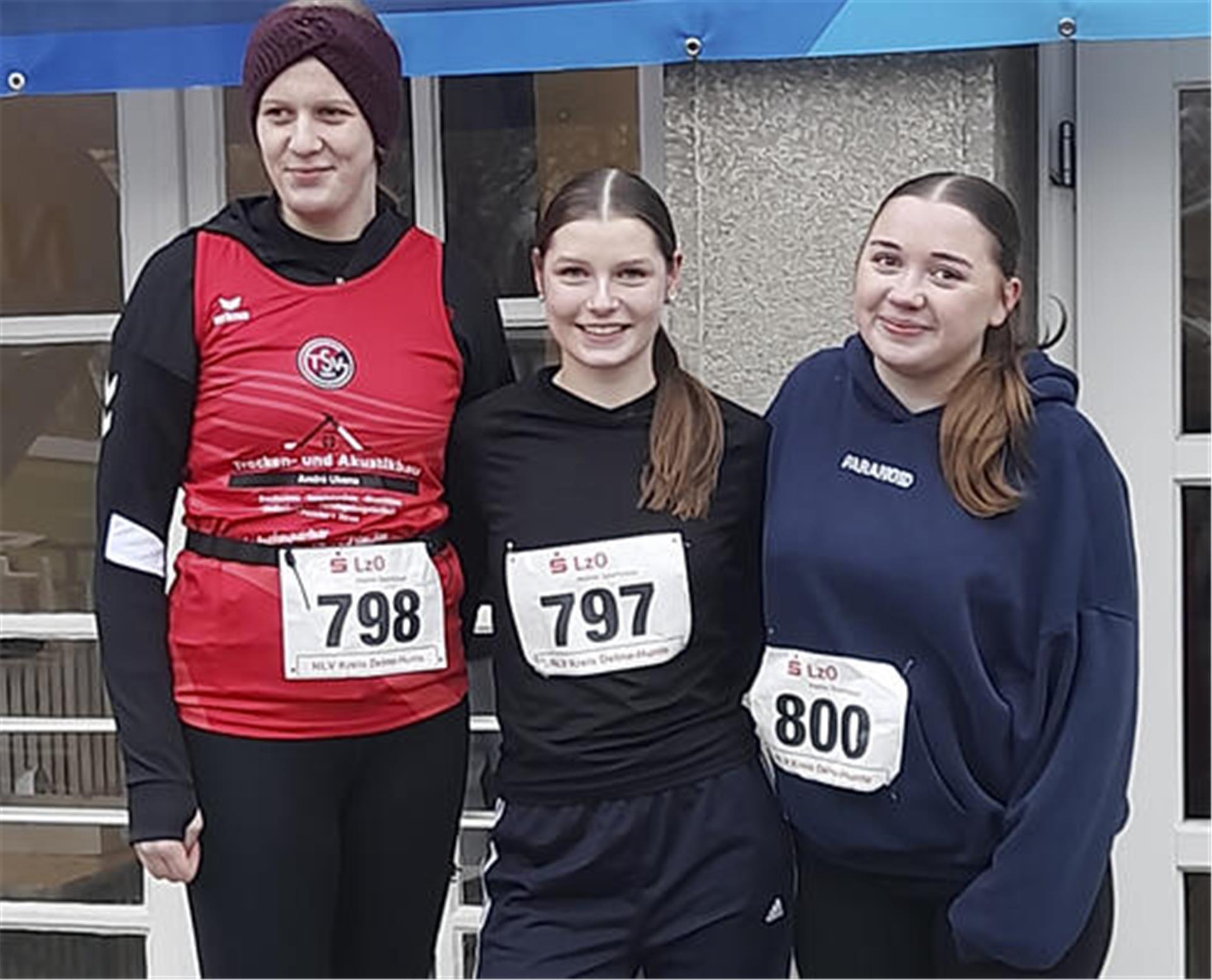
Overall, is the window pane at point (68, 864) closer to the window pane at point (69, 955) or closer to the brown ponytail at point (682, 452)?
the window pane at point (69, 955)

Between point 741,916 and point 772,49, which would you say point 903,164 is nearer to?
point 772,49

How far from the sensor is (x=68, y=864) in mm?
4137

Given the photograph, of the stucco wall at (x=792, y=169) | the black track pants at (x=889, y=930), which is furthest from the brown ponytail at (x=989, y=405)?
the stucco wall at (x=792, y=169)

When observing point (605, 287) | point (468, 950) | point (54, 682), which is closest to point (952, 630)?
point (605, 287)

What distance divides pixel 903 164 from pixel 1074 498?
1.03m

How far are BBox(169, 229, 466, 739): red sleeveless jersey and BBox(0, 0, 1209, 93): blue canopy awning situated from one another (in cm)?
71

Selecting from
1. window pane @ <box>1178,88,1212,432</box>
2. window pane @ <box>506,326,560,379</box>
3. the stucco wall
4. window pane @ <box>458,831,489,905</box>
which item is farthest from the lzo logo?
window pane @ <box>1178,88,1212,432</box>

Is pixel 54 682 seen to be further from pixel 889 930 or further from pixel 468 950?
pixel 889 930

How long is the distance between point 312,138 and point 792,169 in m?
0.99

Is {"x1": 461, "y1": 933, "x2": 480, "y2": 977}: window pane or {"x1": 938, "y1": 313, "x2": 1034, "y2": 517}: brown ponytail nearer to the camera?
{"x1": 938, "y1": 313, "x2": 1034, "y2": 517}: brown ponytail

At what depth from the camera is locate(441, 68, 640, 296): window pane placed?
3723 millimetres

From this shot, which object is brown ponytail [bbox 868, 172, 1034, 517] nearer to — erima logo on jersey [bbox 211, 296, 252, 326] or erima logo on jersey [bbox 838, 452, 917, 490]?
erima logo on jersey [bbox 838, 452, 917, 490]

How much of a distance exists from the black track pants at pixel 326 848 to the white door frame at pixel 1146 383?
1.48m

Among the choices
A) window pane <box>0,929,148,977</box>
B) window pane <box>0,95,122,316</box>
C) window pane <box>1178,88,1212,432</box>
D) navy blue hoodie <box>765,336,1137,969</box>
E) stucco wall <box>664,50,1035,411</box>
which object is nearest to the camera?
navy blue hoodie <box>765,336,1137,969</box>
